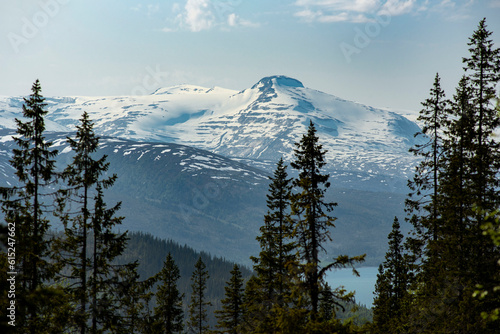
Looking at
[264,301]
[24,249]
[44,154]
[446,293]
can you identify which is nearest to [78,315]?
[24,249]

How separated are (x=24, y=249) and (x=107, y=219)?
15.1ft

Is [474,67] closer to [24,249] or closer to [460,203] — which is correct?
[460,203]

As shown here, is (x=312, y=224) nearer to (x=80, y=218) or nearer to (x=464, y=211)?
(x=464, y=211)

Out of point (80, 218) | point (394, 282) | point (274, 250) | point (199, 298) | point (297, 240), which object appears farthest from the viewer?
point (199, 298)

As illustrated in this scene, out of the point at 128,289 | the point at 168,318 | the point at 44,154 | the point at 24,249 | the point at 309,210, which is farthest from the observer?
the point at 168,318

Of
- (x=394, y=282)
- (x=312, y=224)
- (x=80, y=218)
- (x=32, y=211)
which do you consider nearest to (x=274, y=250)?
(x=312, y=224)

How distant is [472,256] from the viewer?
2116cm

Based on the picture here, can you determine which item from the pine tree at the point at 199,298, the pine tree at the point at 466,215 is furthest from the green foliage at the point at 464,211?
the pine tree at the point at 199,298

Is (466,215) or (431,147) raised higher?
(431,147)

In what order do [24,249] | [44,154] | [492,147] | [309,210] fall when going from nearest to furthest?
[309,210]
[24,249]
[44,154]
[492,147]

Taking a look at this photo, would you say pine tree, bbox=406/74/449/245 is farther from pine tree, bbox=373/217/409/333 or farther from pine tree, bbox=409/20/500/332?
pine tree, bbox=373/217/409/333

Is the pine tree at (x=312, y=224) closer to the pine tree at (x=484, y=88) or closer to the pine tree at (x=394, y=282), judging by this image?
the pine tree at (x=484, y=88)

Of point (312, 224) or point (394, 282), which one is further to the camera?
point (394, 282)

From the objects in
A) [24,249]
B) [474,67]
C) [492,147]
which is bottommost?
[24,249]
